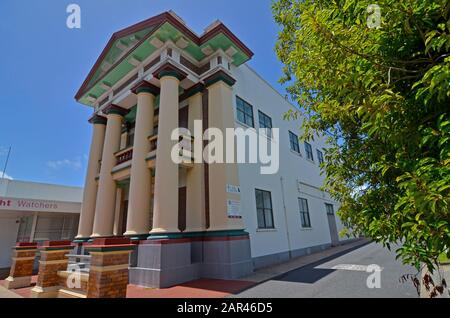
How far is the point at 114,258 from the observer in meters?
4.42

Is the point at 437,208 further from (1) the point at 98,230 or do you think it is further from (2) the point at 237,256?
(1) the point at 98,230

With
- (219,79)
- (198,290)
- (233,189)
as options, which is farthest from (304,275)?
(219,79)

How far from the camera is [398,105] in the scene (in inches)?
80.7

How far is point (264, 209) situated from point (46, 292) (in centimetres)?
841

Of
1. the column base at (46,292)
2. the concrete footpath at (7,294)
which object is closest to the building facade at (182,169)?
the column base at (46,292)

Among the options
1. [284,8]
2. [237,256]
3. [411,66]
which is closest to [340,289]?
[237,256]

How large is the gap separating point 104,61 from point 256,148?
979cm

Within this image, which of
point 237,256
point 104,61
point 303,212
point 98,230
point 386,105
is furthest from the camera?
point 303,212

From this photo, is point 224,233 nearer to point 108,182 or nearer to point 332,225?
point 108,182

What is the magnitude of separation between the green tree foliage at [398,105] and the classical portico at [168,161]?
238 inches

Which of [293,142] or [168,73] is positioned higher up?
[168,73]

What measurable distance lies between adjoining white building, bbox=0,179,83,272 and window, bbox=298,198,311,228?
14681 millimetres

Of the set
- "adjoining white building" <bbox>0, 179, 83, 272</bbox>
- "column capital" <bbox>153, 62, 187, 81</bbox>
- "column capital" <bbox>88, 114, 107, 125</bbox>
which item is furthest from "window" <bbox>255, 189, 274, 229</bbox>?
"adjoining white building" <bbox>0, 179, 83, 272</bbox>

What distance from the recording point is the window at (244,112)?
11509 millimetres
